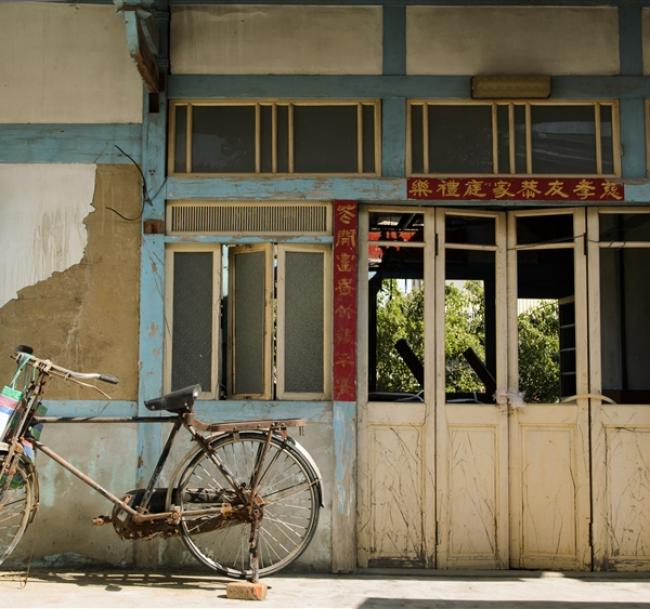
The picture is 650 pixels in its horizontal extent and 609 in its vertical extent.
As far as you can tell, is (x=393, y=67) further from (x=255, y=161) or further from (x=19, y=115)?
(x=19, y=115)

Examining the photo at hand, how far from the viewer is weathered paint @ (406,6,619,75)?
6382mm

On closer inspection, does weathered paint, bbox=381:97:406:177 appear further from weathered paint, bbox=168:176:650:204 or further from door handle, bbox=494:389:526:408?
door handle, bbox=494:389:526:408

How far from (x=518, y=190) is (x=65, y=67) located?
3248 mm

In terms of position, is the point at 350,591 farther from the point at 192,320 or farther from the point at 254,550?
the point at 192,320

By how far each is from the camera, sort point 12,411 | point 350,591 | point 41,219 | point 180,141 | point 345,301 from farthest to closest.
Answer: point 180,141, point 41,219, point 345,301, point 350,591, point 12,411

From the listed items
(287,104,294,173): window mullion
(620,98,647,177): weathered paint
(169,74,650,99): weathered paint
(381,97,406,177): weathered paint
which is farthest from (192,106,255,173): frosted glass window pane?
(620,98,647,177): weathered paint

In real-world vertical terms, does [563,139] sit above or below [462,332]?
above

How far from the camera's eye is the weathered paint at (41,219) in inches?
248

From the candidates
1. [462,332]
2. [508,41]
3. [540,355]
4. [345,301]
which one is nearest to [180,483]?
[345,301]

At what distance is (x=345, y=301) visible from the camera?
621 cm

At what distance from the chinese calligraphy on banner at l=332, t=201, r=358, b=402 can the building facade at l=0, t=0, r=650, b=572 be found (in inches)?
0.6

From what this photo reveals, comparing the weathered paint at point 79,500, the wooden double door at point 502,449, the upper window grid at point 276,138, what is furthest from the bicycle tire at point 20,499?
the upper window grid at point 276,138

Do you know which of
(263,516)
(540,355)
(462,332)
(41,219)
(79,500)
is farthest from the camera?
(462,332)

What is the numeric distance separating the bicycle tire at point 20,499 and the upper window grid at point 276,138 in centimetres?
227
